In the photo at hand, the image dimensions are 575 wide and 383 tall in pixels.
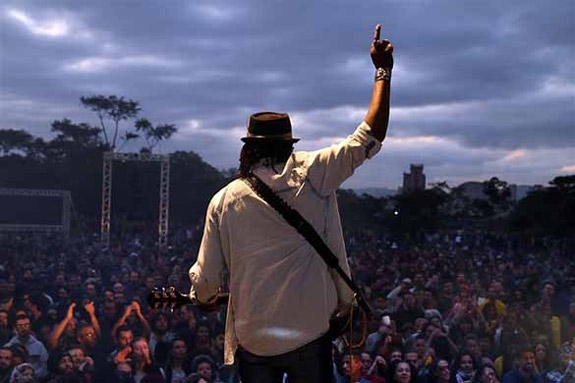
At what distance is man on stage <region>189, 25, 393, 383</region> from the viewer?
1.38 m

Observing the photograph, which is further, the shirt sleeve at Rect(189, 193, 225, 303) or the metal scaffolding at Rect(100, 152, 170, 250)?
the metal scaffolding at Rect(100, 152, 170, 250)

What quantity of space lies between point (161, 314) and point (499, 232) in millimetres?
6281

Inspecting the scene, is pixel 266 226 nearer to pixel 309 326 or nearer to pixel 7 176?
pixel 309 326

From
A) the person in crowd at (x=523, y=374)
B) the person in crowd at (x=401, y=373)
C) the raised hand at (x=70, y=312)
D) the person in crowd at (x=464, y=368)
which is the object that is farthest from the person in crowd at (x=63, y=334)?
the person in crowd at (x=523, y=374)

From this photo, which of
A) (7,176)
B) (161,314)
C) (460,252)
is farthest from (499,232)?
(7,176)

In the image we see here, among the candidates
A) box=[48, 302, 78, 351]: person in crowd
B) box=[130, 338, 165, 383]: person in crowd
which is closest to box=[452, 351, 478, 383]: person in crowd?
box=[130, 338, 165, 383]: person in crowd

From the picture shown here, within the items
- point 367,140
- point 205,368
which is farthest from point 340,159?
point 205,368

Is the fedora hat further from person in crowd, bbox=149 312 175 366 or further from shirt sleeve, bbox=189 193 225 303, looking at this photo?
person in crowd, bbox=149 312 175 366

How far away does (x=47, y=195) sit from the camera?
12.4m

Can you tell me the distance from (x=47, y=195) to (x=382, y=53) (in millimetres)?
11874

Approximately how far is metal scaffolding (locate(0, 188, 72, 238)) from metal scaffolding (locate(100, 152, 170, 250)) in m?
0.82

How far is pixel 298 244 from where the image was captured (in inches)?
54.4

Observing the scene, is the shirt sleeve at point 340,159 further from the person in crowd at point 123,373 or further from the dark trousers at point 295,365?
the person in crowd at point 123,373

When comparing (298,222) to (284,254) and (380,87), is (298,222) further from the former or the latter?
(380,87)
